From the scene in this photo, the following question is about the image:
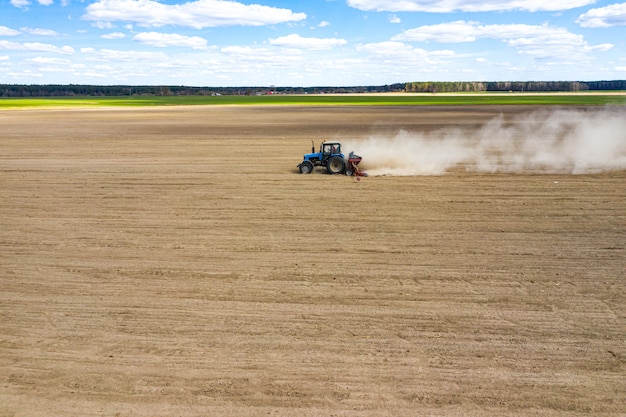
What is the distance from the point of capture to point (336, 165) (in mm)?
25188

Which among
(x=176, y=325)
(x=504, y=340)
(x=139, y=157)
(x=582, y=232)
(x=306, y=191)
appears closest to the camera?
(x=504, y=340)

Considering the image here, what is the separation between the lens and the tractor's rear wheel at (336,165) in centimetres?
2508

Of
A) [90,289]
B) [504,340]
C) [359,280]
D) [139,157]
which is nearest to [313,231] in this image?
[359,280]

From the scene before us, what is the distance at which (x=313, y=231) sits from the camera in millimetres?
15852

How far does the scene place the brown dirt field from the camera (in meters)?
7.89

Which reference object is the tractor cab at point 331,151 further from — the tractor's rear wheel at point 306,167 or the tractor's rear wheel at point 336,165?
the tractor's rear wheel at point 306,167

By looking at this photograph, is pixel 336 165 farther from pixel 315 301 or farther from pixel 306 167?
pixel 315 301

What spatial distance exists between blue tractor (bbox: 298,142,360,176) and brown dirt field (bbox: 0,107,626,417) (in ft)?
11.6

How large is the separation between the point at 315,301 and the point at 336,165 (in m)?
14.8

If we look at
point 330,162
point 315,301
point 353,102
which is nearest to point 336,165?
point 330,162

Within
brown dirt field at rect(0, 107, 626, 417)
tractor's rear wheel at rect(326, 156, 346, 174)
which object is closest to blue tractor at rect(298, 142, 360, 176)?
tractor's rear wheel at rect(326, 156, 346, 174)

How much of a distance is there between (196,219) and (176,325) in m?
7.79

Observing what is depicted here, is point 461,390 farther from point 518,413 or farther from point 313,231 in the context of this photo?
point 313,231

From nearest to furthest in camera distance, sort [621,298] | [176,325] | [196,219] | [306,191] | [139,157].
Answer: [176,325] < [621,298] < [196,219] < [306,191] < [139,157]
